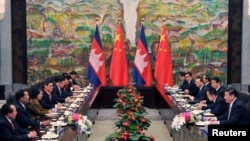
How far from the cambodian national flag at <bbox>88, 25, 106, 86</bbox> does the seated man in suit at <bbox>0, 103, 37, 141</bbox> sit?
6726 mm

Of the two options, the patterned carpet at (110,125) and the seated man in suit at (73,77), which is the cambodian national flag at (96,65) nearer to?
the seated man in suit at (73,77)

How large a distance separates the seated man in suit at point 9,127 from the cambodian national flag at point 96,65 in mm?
6726

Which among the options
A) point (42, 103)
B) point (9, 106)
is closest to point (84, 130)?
point (9, 106)

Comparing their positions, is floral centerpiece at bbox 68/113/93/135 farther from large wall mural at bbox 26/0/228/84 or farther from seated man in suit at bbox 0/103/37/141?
large wall mural at bbox 26/0/228/84

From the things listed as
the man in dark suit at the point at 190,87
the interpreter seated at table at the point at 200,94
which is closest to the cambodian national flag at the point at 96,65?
the man in dark suit at the point at 190,87

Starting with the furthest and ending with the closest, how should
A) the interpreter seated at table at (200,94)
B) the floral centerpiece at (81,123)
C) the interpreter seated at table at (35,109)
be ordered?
the interpreter seated at table at (200,94) → the interpreter seated at table at (35,109) → the floral centerpiece at (81,123)

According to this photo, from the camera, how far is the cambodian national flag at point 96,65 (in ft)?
37.7

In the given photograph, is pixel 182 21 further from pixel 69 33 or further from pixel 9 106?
pixel 9 106

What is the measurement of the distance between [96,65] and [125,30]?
4.60ft

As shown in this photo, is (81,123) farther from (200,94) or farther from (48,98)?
(200,94)

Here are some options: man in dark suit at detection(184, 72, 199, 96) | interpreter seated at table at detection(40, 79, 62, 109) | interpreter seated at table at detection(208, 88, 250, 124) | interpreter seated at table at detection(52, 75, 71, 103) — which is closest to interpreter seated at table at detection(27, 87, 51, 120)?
interpreter seated at table at detection(40, 79, 62, 109)

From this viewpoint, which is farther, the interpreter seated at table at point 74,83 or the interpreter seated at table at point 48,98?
the interpreter seated at table at point 74,83

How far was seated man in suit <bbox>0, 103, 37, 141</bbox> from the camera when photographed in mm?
4262

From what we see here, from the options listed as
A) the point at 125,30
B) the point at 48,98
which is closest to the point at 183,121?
the point at 48,98
